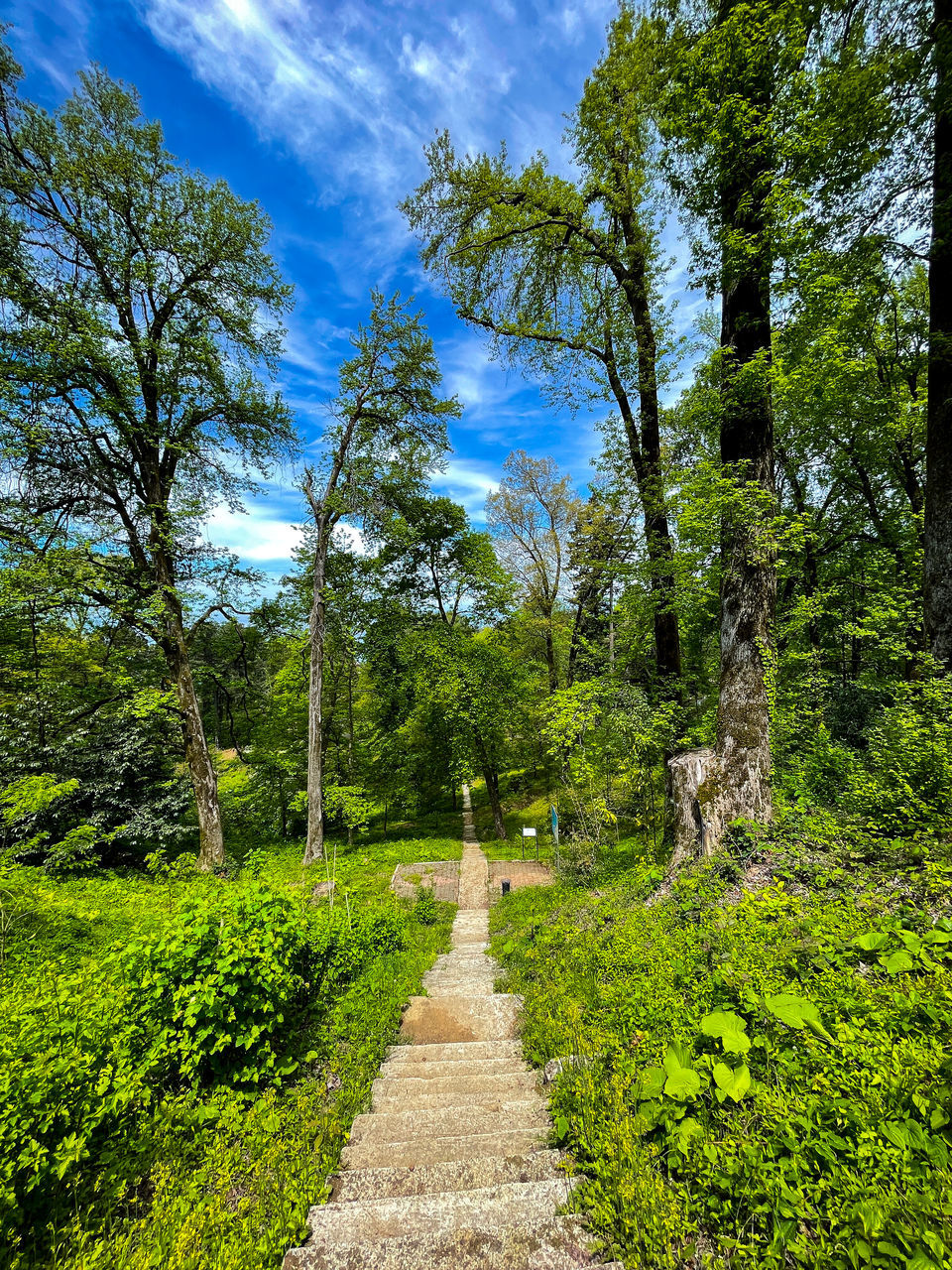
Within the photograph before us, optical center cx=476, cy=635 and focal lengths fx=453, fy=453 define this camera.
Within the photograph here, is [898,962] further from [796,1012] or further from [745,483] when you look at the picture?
[745,483]

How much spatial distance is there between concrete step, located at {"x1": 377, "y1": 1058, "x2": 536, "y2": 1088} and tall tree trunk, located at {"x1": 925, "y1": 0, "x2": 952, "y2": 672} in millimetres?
6145

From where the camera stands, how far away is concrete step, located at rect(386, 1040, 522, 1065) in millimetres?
4410

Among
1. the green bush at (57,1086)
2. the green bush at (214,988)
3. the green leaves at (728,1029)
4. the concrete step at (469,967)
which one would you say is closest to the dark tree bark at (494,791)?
the concrete step at (469,967)

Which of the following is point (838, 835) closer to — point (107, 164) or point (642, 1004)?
point (642, 1004)

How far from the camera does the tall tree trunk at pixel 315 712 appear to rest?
39.2 ft

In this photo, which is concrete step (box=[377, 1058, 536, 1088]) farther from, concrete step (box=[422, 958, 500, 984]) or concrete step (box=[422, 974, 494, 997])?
concrete step (box=[422, 958, 500, 984])

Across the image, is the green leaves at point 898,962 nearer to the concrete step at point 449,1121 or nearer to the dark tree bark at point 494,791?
the concrete step at point 449,1121

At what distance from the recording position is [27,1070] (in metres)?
2.28

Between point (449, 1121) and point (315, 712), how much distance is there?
9710 millimetres

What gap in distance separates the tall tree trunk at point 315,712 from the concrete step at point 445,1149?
9.37m

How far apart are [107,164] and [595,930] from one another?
16.1 m

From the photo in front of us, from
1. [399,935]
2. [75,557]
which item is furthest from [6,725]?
[399,935]

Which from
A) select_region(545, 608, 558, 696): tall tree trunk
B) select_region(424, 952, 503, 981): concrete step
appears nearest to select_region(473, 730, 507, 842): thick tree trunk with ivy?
select_region(545, 608, 558, 696): tall tree trunk

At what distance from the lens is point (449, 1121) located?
3.33m
